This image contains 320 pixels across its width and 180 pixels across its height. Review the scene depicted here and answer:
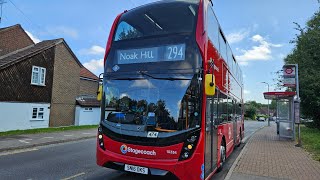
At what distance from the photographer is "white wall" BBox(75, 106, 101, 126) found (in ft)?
94.8

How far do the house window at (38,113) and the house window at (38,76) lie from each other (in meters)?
2.07

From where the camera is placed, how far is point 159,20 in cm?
662

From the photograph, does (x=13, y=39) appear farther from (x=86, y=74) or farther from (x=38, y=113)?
(x=38, y=113)

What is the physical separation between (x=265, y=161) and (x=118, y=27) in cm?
685

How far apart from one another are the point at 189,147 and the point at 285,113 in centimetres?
1591

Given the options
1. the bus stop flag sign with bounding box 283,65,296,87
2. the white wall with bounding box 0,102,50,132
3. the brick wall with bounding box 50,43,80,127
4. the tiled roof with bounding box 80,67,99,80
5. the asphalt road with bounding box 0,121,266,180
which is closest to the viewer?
the asphalt road with bounding box 0,121,266,180

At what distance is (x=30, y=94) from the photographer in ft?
77.0

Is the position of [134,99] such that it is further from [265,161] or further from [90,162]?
[265,161]

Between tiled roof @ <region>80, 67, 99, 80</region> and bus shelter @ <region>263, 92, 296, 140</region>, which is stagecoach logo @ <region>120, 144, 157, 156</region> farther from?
tiled roof @ <region>80, 67, 99, 80</region>

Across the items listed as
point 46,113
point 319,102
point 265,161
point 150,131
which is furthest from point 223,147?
point 46,113

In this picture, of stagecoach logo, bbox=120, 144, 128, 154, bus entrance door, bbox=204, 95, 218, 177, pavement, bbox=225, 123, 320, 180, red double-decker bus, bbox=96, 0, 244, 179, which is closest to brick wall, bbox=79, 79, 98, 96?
pavement, bbox=225, 123, 320, 180

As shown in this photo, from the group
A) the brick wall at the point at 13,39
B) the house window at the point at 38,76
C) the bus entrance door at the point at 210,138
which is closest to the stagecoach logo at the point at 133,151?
the bus entrance door at the point at 210,138

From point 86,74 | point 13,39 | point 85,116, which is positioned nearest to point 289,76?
point 85,116

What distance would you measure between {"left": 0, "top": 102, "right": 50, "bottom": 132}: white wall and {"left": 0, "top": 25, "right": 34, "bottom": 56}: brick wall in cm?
725
